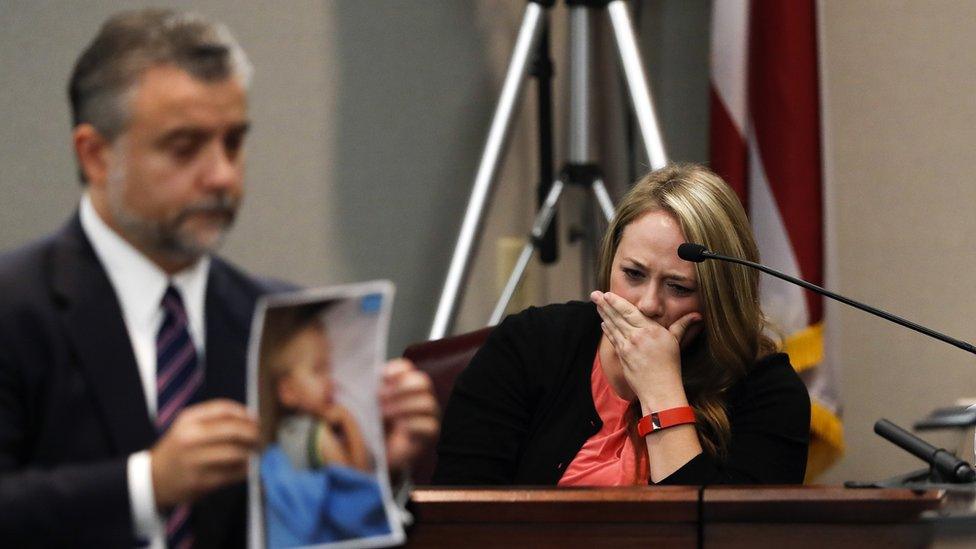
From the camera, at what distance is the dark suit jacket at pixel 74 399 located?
0.79 metres

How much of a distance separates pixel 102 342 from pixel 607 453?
1.17 meters

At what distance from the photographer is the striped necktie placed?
2.75 feet

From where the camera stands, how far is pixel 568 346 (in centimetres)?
202

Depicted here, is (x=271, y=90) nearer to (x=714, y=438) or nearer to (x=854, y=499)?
(x=714, y=438)

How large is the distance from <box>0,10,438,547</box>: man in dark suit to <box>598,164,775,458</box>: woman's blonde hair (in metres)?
1.10

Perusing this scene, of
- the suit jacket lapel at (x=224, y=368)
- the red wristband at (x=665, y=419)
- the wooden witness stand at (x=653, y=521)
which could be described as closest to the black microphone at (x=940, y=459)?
the wooden witness stand at (x=653, y=521)

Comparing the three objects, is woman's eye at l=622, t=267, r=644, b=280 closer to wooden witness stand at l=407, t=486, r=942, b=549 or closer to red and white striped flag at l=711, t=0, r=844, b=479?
wooden witness stand at l=407, t=486, r=942, b=549

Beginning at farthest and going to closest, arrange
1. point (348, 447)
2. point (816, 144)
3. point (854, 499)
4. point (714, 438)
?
point (816, 144) → point (714, 438) → point (854, 499) → point (348, 447)

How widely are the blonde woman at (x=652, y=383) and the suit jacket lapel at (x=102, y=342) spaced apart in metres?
1.05

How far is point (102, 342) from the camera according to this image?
2.76 ft

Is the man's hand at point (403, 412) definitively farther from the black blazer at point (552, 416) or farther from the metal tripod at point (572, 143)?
the metal tripod at point (572, 143)

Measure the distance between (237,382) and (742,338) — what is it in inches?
47.2

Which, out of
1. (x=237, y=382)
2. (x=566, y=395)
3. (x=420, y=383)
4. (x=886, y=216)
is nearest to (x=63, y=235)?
(x=237, y=382)

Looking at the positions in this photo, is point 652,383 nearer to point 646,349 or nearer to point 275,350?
point 646,349
